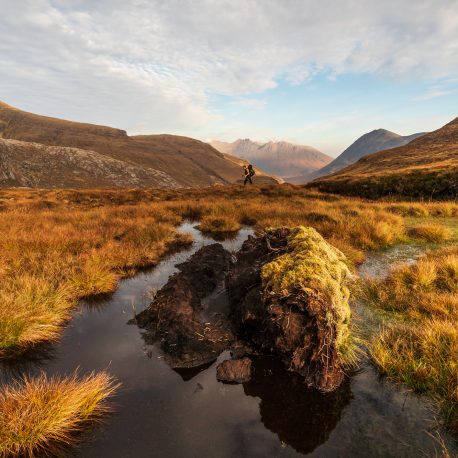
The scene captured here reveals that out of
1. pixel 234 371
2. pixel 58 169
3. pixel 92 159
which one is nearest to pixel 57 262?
pixel 234 371

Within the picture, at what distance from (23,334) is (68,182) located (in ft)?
284

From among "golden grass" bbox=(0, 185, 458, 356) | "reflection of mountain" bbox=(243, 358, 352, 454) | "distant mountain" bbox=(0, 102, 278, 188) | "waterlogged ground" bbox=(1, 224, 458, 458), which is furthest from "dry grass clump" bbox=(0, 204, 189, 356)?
"distant mountain" bbox=(0, 102, 278, 188)

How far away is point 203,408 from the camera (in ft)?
12.6

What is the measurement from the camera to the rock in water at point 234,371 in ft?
14.3

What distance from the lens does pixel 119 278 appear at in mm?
8484

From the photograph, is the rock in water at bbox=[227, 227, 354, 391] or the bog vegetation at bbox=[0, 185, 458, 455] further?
the rock in water at bbox=[227, 227, 354, 391]

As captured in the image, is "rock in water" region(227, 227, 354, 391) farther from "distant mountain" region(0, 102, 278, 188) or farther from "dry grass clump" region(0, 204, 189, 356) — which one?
"distant mountain" region(0, 102, 278, 188)

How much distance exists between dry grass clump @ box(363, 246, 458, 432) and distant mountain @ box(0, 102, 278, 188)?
275 feet

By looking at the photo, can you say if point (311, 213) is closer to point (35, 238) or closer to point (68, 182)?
point (35, 238)

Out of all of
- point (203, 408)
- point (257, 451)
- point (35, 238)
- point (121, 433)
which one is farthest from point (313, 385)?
point (35, 238)

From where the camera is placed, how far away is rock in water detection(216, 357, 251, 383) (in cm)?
435

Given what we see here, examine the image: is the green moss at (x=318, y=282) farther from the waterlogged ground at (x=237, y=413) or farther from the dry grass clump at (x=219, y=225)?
the dry grass clump at (x=219, y=225)

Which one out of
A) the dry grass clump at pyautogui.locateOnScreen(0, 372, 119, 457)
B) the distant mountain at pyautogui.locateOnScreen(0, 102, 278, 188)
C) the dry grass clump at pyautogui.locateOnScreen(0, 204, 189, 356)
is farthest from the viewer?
the distant mountain at pyautogui.locateOnScreen(0, 102, 278, 188)

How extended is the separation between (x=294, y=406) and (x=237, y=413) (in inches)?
30.4
